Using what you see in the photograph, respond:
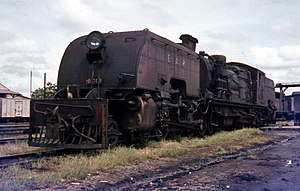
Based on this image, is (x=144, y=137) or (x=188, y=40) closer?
(x=144, y=137)

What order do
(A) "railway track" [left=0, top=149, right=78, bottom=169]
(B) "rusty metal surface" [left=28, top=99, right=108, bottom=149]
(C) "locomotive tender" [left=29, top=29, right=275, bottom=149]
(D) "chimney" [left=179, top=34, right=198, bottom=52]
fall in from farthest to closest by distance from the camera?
1. (D) "chimney" [left=179, top=34, right=198, bottom=52]
2. (C) "locomotive tender" [left=29, top=29, right=275, bottom=149]
3. (B) "rusty metal surface" [left=28, top=99, right=108, bottom=149]
4. (A) "railway track" [left=0, top=149, right=78, bottom=169]

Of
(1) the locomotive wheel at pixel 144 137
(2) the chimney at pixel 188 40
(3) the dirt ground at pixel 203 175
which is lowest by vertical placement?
(3) the dirt ground at pixel 203 175

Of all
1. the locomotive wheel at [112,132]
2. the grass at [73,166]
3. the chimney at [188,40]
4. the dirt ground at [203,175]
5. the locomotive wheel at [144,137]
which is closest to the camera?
the dirt ground at [203,175]

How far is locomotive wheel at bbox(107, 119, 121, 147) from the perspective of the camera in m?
9.45

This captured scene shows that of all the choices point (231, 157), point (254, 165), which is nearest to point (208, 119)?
point (231, 157)

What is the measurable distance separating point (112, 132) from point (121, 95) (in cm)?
104

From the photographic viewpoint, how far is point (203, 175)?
7066mm

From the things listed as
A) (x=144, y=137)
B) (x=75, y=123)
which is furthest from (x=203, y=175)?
(x=144, y=137)

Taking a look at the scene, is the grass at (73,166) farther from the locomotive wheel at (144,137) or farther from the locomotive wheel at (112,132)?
the locomotive wheel at (112,132)

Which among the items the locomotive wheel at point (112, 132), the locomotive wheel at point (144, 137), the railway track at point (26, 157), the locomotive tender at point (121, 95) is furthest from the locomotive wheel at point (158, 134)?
the railway track at point (26, 157)

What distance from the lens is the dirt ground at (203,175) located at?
601 cm

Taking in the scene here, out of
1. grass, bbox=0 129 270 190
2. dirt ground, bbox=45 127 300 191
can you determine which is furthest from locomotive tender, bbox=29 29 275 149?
dirt ground, bbox=45 127 300 191

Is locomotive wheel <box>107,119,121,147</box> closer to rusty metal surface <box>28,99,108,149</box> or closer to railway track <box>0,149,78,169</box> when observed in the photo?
rusty metal surface <box>28,99,108,149</box>

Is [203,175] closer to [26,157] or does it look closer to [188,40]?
[26,157]
